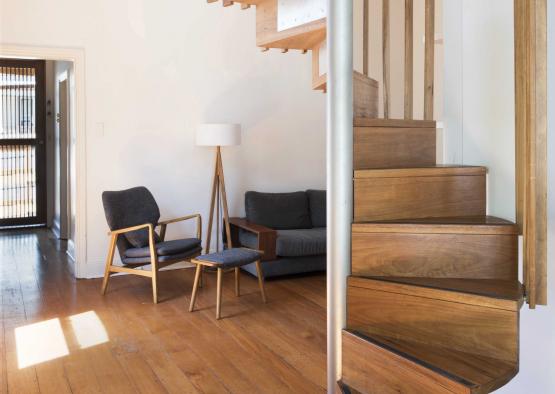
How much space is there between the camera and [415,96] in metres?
7.42

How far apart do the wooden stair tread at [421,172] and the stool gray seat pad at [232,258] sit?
2278 millimetres

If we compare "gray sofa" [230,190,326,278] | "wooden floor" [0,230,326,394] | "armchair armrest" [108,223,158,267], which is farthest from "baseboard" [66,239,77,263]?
"gray sofa" [230,190,326,278]

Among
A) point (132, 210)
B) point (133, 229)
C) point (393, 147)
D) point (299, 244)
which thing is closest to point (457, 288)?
point (393, 147)

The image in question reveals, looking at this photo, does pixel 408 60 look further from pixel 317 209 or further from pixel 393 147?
pixel 317 209

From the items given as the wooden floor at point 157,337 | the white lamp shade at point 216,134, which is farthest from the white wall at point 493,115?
the white lamp shade at point 216,134

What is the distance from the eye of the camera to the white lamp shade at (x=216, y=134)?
569 cm

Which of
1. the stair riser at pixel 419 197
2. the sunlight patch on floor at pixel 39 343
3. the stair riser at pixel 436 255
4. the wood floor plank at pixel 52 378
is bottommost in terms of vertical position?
the wood floor plank at pixel 52 378

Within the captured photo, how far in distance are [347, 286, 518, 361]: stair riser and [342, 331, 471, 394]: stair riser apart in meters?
0.11

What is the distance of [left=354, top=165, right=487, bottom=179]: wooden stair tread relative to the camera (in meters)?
2.41

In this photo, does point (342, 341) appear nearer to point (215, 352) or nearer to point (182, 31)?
point (215, 352)

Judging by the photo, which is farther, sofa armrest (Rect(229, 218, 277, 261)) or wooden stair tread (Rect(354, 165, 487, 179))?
sofa armrest (Rect(229, 218, 277, 261))

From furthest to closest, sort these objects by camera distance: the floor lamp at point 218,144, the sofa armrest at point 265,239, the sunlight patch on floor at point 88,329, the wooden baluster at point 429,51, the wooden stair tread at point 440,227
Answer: the floor lamp at point 218,144, the sofa armrest at point 265,239, the sunlight patch on floor at point 88,329, the wooden baluster at point 429,51, the wooden stair tread at point 440,227

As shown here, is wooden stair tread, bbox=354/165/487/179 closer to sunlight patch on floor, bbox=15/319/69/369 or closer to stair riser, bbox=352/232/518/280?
stair riser, bbox=352/232/518/280

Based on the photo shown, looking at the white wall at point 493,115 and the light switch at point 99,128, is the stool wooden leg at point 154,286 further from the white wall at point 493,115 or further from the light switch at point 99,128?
the white wall at point 493,115
